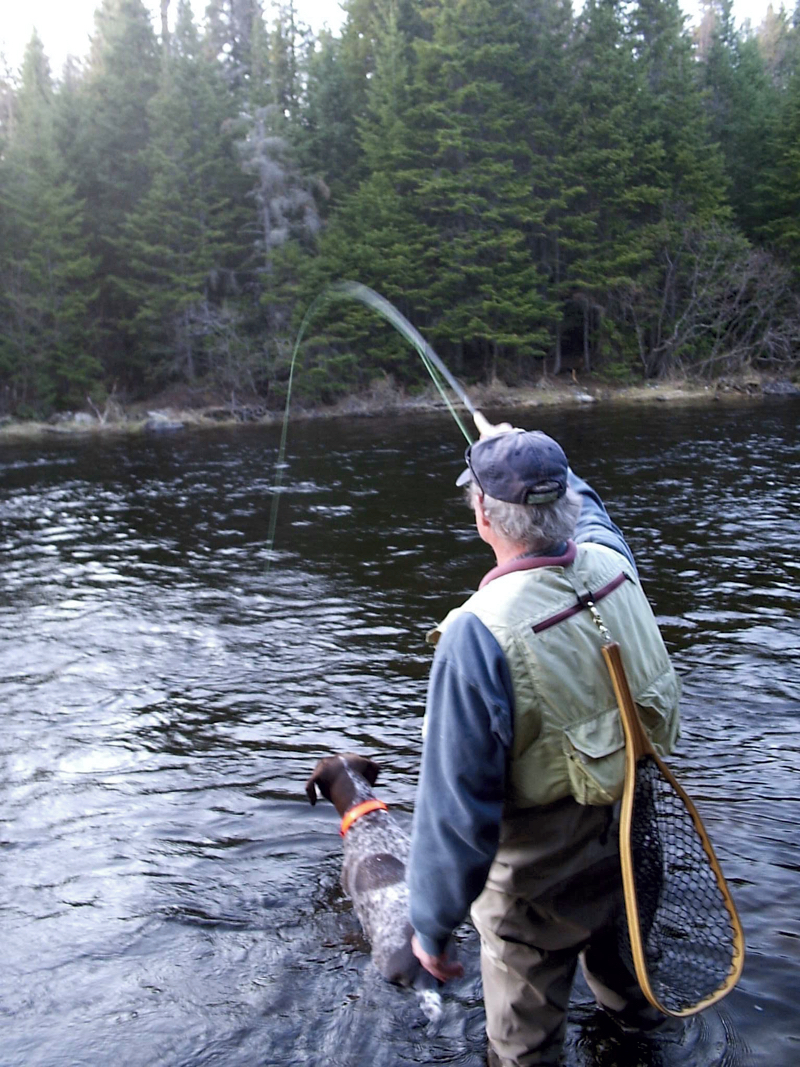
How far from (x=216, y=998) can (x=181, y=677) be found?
3.90 meters

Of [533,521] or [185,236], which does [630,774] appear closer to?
[533,521]

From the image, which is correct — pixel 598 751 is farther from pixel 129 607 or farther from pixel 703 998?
pixel 129 607

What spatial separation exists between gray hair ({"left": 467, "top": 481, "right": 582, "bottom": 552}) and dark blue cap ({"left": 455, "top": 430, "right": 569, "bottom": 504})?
0.02 m

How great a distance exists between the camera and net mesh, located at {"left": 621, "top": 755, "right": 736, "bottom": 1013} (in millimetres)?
2482

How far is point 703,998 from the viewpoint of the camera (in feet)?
8.30

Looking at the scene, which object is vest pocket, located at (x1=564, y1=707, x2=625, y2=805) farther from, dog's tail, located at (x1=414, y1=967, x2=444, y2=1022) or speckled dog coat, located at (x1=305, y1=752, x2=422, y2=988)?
dog's tail, located at (x1=414, y1=967, x2=444, y2=1022)

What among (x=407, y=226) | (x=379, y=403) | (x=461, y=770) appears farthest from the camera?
(x=407, y=226)

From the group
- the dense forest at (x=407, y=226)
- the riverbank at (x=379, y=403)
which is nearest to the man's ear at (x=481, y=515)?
the riverbank at (x=379, y=403)

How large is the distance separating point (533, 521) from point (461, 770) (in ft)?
2.13

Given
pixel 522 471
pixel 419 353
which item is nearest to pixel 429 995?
pixel 522 471

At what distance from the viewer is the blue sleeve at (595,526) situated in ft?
9.58

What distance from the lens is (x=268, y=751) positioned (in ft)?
20.0

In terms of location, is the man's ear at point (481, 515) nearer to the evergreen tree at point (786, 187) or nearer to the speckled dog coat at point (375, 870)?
the speckled dog coat at point (375, 870)

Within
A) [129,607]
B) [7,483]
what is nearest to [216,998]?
[129,607]
